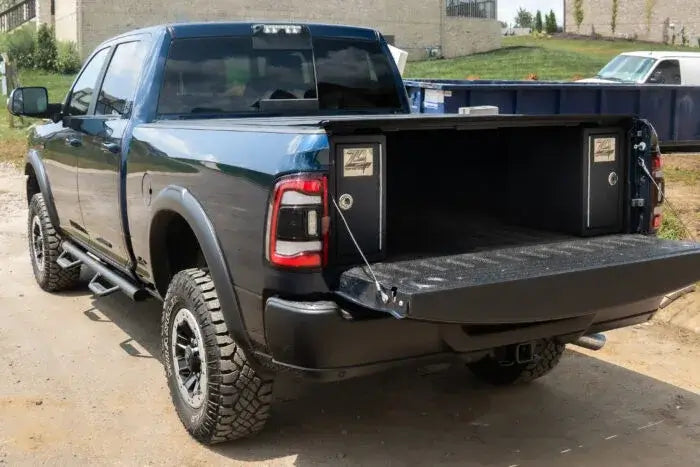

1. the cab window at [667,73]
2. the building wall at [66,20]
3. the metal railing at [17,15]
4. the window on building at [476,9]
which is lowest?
the cab window at [667,73]

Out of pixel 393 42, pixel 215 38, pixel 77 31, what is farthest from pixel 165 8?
pixel 215 38

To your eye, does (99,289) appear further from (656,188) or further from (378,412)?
(656,188)

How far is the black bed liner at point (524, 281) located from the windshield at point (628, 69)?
14.5 metres

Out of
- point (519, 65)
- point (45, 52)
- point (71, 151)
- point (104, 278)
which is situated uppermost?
point (45, 52)

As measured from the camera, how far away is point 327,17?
36.7 metres

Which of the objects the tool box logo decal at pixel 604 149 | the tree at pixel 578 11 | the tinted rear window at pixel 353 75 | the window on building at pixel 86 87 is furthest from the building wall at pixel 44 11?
the tool box logo decal at pixel 604 149

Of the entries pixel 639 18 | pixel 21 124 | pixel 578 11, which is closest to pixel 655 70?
pixel 21 124

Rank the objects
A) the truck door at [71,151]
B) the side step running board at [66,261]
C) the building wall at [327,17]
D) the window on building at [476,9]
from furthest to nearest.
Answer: the window on building at [476,9] → the building wall at [327,17] → the side step running board at [66,261] → the truck door at [71,151]

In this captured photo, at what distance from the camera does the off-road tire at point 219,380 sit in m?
3.84

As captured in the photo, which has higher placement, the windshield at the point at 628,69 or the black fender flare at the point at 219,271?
the windshield at the point at 628,69

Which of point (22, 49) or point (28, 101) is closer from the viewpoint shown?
point (28, 101)

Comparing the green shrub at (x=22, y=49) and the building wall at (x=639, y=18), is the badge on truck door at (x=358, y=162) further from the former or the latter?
the building wall at (x=639, y=18)

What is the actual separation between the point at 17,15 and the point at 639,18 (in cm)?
3523

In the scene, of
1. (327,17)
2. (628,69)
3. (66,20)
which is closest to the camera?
Result: (628,69)
